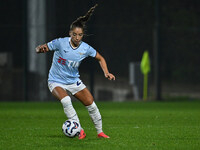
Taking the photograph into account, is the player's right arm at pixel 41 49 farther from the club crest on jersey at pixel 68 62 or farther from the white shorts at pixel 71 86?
the white shorts at pixel 71 86

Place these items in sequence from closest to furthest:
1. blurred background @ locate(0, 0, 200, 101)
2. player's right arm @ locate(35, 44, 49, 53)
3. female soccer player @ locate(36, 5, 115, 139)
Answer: player's right arm @ locate(35, 44, 49, 53) → female soccer player @ locate(36, 5, 115, 139) → blurred background @ locate(0, 0, 200, 101)

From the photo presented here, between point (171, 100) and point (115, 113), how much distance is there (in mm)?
6200

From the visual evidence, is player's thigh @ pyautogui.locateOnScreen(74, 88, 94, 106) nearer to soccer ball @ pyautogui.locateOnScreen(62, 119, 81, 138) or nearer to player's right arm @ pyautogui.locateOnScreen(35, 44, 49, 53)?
soccer ball @ pyautogui.locateOnScreen(62, 119, 81, 138)

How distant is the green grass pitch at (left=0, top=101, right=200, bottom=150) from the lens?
839cm

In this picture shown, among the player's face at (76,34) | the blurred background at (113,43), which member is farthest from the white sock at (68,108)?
the blurred background at (113,43)

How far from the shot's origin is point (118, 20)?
822 inches

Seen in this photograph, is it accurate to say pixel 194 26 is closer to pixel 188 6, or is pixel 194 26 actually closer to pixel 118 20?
pixel 188 6

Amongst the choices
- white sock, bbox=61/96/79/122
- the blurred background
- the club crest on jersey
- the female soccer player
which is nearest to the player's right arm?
the female soccer player

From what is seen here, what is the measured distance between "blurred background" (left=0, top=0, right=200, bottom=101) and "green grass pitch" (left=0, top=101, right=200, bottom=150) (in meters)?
4.91

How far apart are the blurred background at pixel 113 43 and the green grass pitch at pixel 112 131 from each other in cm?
491

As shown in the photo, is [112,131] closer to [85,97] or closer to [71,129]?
[85,97]

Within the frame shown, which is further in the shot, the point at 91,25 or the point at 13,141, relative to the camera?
the point at 91,25

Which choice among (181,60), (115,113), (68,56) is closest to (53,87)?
(68,56)

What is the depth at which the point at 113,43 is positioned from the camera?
20.7 metres
